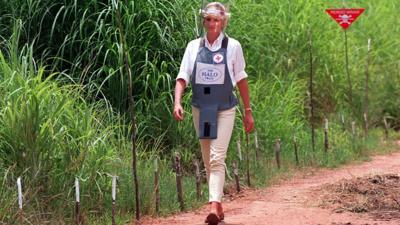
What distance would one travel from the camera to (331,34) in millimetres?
12312

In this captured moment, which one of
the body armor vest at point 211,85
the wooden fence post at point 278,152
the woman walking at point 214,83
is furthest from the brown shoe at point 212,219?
the wooden fence post at point 278,152

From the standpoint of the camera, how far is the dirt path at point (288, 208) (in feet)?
21.9

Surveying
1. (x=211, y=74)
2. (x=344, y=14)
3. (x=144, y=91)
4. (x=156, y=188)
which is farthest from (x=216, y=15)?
(x=344, y=14)

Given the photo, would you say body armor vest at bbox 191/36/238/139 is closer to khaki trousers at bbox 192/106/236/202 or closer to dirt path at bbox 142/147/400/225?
khaki trousers at bbox 192/106/236/202

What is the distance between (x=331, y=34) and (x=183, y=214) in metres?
5.93

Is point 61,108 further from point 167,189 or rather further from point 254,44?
point 254,44

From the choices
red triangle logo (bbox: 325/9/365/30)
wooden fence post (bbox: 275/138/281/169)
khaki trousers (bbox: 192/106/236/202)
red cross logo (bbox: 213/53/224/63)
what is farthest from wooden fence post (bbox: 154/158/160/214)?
red triangle logo (bbox: 325/9/365/30)

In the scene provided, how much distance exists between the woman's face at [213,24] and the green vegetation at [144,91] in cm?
65

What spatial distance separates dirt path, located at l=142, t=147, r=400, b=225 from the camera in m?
6.67

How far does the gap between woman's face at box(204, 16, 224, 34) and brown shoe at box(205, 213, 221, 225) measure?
135 cm

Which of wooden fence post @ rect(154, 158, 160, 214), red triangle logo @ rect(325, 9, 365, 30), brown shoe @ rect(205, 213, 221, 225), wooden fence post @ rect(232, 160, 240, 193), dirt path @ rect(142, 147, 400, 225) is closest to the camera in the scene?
brown shoe @ rect(205, 213, 221, 225)

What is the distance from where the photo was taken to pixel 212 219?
20.6ft

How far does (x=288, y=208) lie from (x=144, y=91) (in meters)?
2.21

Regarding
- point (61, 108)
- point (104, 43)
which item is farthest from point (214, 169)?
point (104, 43)
